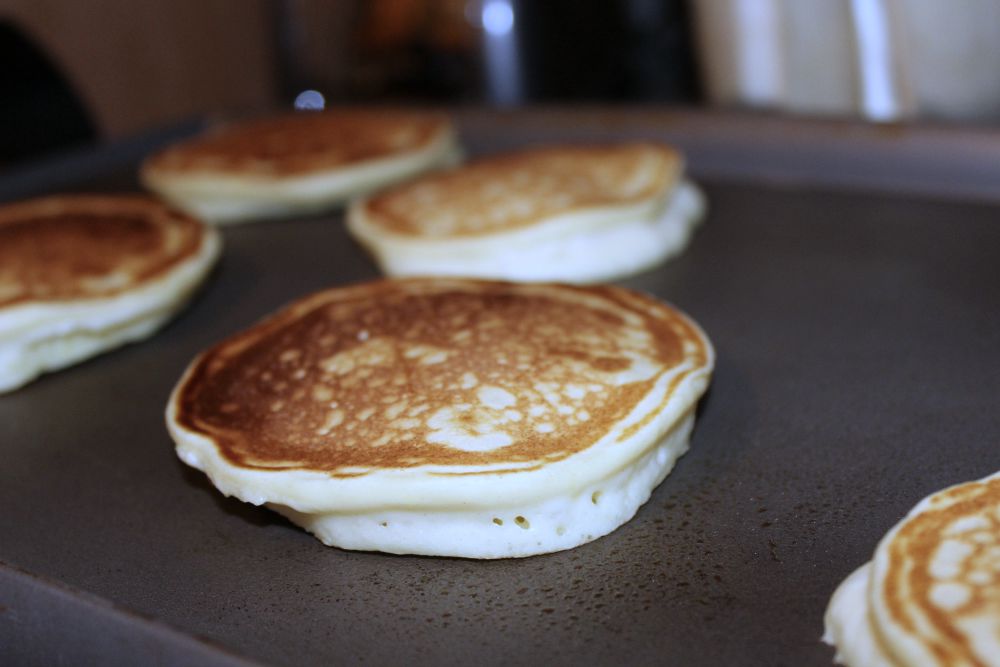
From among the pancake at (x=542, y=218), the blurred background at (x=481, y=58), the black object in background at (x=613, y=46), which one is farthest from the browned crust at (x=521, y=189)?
the black object in background at (x=613, y=46)

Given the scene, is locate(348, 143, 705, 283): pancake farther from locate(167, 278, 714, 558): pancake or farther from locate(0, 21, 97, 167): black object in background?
locate(0, 21, 97, 167): black object in background

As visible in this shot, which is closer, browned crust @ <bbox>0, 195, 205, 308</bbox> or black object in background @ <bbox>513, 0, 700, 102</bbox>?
browned crust @ <bbox>0, 195, 205, 308</bbox>

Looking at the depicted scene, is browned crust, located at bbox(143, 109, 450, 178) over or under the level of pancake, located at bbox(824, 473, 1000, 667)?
over

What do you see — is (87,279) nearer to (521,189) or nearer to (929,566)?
(521,189)

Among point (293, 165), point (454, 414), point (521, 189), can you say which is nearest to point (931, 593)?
point (454, 414)

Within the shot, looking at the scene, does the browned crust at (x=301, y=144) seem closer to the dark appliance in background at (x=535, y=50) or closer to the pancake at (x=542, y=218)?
the pancake at (x=542, y=218)

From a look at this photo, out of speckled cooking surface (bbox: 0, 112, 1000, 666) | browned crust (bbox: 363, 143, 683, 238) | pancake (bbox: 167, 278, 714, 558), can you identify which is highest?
browned crust (bbox: 363, 143, 683, 238)

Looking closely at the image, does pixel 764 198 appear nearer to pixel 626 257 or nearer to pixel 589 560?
pixel 626 257

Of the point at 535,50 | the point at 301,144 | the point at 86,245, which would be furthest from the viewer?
the point at 535,50

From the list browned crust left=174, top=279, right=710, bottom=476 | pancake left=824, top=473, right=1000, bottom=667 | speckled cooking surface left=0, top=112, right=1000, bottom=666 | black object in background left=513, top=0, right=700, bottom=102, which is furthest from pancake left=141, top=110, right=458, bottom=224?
pancake left=824, top=473, right=1000, bottom=667
